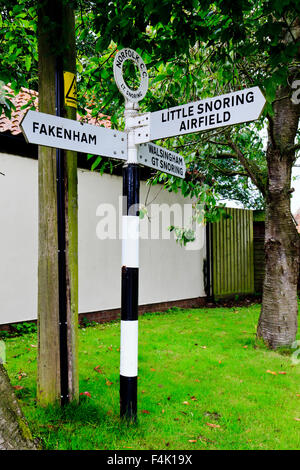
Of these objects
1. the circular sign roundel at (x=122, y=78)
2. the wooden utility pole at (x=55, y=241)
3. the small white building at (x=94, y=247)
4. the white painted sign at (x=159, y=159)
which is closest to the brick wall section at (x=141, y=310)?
the small white building at (x=94, y=247)

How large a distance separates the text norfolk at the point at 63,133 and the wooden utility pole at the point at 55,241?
653 millimetres

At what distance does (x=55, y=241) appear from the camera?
3523 millimetres

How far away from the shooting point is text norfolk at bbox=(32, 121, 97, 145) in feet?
8.83

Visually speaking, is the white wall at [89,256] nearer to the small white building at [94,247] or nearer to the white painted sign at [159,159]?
the small white building at [94,247]

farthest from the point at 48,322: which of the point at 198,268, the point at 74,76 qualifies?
the point at 198,268

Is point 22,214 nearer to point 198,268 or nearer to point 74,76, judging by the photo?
point 74,76

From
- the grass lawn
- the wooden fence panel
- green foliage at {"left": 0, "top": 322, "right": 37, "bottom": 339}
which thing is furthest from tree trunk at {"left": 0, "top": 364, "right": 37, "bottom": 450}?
the wooden fence panel

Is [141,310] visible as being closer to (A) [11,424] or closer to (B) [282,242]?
(B) [282,242]

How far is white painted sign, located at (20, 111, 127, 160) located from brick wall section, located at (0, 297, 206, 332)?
473cm

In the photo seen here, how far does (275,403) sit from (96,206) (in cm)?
552

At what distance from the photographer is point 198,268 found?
1118cm

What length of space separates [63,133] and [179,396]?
2826 mm

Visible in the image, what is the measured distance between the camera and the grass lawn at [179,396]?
3.11 metres

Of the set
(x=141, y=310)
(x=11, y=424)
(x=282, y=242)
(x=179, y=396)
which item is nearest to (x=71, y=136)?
(x=11, y=424)
